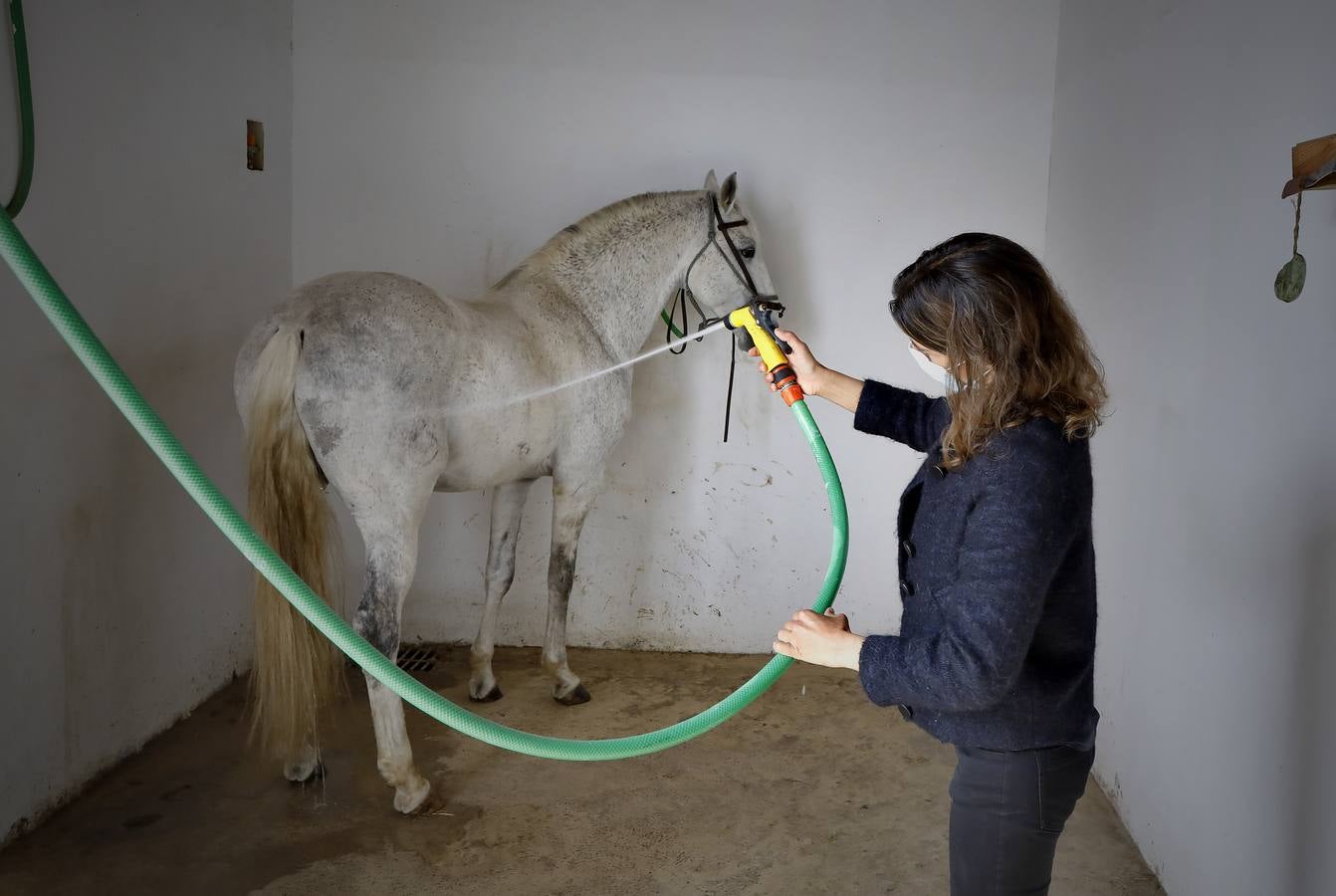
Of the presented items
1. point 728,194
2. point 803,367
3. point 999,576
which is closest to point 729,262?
point 728,194

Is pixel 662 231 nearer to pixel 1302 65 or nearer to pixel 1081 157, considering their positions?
pixel 1081 157

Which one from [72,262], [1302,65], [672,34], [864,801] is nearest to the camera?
[1302,65]

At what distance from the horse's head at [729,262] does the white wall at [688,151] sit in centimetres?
29

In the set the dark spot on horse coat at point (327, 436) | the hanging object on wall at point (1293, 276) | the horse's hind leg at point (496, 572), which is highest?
the hanging object on wall at point (1293, 276)

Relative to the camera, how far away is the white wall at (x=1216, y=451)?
1526 mm

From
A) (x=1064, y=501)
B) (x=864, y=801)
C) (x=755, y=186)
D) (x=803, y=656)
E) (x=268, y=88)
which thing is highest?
(x=268, y=88)

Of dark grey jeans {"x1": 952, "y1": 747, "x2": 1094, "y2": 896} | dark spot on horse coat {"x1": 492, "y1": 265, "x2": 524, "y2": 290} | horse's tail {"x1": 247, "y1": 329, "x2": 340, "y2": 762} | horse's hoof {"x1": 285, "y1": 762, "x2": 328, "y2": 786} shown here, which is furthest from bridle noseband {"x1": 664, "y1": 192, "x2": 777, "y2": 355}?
dark grey jeans {"x1": 952, "y1": 747, "x2": 1094, "y2": 896}

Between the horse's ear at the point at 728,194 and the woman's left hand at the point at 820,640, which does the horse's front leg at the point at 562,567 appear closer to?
the horse's ear at the point at 728,194

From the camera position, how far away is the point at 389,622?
225 cm

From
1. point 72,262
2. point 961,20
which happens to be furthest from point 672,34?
point 72,262

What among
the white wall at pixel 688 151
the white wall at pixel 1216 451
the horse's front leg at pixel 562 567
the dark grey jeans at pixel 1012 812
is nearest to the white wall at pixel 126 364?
the white wall at pixel 688 151

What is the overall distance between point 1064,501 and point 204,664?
8.65ft

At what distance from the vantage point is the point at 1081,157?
9.47ft

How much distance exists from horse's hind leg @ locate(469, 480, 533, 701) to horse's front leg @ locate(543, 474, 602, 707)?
0.15m
